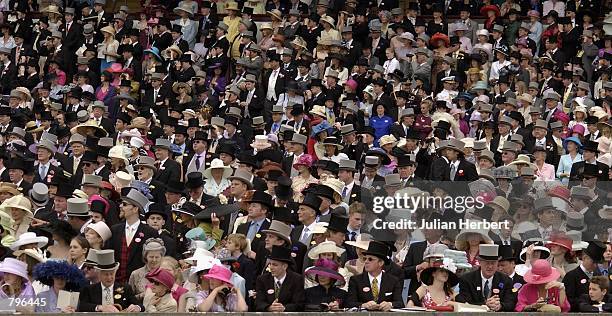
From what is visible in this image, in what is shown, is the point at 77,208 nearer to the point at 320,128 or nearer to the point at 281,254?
the point at 281,254

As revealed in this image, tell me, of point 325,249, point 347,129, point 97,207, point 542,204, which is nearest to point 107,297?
point 325,249

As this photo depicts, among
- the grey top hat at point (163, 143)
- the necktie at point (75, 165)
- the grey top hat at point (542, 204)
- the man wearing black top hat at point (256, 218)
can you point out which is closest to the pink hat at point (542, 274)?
the grey top hat at point (542, 204)

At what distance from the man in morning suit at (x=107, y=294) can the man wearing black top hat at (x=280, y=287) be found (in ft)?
4.11

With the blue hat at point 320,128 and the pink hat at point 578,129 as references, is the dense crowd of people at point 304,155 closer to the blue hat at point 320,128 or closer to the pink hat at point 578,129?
the blue hat at point 320,128

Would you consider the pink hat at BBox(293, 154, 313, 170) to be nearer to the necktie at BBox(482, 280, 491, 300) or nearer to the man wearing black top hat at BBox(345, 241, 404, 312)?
the man wearing black top hat at BBox(345, 241, 404, 312)

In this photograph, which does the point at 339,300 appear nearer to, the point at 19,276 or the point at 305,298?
the point at 305,298

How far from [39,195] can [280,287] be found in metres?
6.01

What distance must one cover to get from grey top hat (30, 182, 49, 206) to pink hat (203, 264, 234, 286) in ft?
19.8

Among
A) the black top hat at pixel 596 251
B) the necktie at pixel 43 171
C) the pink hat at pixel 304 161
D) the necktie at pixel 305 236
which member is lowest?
the necktie at pixel 43 171

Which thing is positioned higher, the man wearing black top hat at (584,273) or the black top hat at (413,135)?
the man wearing black top hat at (584,273)

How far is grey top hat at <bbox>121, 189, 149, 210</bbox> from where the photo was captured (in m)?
21.3

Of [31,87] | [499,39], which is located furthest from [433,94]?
[31,87]

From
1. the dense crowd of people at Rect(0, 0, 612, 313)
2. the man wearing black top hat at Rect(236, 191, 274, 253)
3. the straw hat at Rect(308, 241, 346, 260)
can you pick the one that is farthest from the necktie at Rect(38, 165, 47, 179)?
the straw hat at Rect(308, 241, 346, 260)

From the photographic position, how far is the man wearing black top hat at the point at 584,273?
19.2 meters
